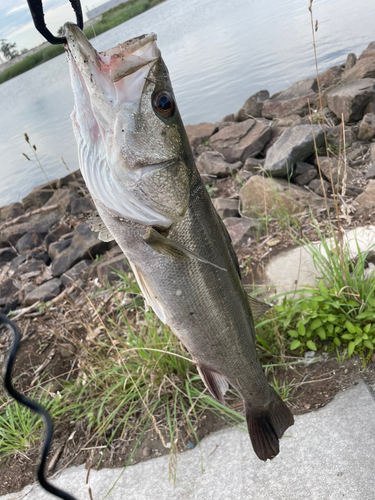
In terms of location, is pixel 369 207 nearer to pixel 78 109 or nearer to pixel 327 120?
pixel 327 120

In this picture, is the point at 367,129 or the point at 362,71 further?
the point at 362,71

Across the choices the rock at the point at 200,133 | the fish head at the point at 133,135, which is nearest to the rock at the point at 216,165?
the rock at the point at 200,133

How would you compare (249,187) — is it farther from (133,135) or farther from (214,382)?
(133,135)

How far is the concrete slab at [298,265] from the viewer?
3615 millimetres

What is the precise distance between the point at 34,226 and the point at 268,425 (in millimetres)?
6440

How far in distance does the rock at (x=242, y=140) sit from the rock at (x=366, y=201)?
259 cm

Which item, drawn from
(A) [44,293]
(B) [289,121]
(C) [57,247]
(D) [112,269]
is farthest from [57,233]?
(B) [289,121]

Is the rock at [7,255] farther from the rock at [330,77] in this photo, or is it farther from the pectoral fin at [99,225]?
the rock at [330,77]

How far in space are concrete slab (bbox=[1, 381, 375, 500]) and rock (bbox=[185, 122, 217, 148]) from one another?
22.2 feet

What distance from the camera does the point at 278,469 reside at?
2428mm

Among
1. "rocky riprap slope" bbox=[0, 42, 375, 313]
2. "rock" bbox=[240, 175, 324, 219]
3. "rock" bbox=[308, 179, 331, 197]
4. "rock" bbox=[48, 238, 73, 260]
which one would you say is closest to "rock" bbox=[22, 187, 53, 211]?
"rocky riprap slope" bbox=[0, 42, 375, 313]

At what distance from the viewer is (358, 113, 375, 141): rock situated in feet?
19.1

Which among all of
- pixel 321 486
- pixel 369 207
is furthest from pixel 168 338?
pixel 369 207

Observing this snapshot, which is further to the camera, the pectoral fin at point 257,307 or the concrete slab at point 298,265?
the concrete slab at point 298,265
